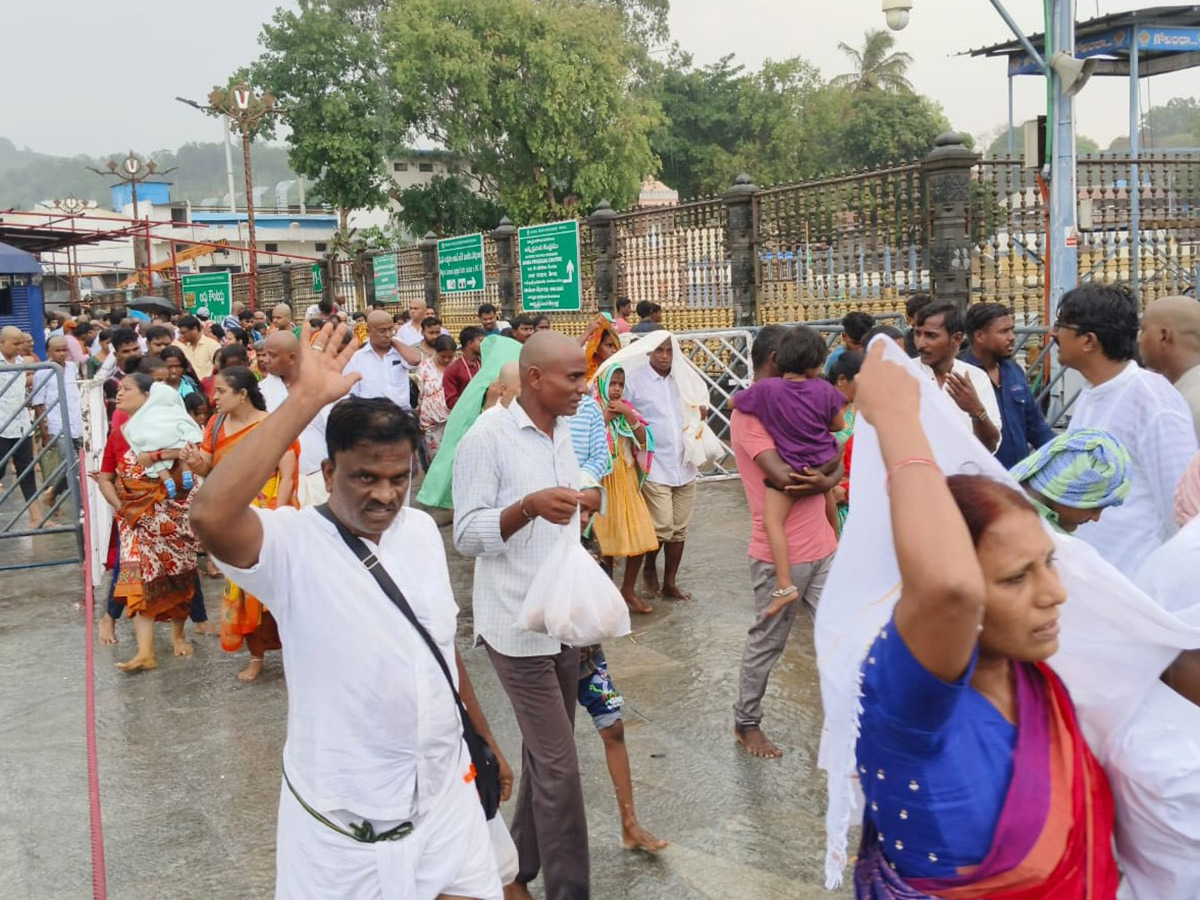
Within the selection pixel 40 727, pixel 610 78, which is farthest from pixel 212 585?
pixel 610 78

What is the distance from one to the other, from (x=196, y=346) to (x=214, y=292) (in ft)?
57.5

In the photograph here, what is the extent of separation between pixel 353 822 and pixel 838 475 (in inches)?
112

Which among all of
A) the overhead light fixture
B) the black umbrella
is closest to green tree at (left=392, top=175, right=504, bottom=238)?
the black umbrella

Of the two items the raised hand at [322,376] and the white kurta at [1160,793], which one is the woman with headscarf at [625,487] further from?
the white kurta at [1160,793]

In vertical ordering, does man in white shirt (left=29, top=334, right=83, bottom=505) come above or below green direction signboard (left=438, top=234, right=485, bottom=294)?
below

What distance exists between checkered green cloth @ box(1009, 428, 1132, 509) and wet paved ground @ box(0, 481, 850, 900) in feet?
5.68

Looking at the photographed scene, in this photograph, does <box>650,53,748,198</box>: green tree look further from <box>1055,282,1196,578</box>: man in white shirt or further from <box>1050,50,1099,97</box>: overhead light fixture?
<box>1055,282,1196,578</box>: man in white shirt

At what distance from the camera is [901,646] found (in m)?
1.68

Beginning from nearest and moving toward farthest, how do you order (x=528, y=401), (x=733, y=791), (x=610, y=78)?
(x=528, y=401) < (x=733, y=791) < (x=610, y=78)

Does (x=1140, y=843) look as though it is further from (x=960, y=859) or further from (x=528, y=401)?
(x=528, y=401)

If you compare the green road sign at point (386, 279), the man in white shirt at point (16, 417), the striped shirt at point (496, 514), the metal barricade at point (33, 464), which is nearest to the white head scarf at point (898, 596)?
the striped shirt at point (496, 514)

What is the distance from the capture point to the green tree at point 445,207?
34.6 m

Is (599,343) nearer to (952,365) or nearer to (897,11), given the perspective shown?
(952,365)

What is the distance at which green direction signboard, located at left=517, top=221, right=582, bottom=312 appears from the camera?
604 inches
